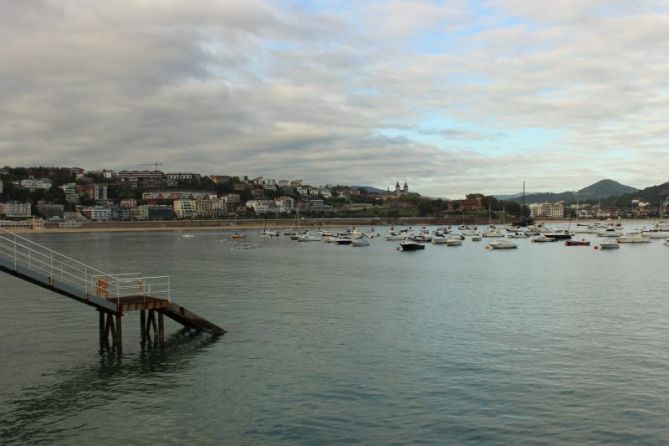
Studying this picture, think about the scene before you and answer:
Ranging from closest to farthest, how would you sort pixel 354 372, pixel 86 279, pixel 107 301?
pixel 354 372 < pixel 107 301 < pixel 86 279

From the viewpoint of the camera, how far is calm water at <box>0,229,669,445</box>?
52.5 feet

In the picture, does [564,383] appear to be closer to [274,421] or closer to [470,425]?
[470,425]

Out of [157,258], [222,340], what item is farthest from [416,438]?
[157,258]

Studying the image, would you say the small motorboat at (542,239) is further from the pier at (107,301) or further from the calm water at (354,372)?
the pier at (107,301)

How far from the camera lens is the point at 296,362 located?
22500 millimetres

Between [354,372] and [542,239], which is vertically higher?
[542,239]

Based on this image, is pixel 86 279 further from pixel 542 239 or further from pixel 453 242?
pixel 542 239

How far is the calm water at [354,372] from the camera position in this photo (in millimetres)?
15992

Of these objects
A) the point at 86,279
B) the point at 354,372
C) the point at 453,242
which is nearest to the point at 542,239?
the point at 453,242

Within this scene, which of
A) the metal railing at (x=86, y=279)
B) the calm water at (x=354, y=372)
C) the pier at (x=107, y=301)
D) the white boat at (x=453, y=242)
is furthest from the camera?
the white boat at (x=453, y=242)

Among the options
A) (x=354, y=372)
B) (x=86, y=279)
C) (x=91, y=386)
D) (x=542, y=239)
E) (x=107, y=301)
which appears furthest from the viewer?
(x=542, y=239)

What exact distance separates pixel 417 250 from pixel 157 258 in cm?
3932

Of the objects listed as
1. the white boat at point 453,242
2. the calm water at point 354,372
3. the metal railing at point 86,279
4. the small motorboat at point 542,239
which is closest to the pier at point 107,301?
the metal railing at point 86,279

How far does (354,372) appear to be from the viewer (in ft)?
69.3
